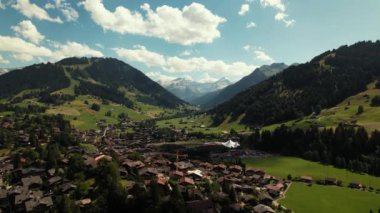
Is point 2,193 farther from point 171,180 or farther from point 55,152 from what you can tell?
point 171,180

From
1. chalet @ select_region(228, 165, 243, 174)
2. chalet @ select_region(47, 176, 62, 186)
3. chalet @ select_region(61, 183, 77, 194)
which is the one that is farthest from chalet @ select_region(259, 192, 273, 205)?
chalet @ select_region(47, 176, 62, 186)

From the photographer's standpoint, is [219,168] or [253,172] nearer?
[253,172]

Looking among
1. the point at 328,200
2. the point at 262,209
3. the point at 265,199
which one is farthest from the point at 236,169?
the point at 262,209

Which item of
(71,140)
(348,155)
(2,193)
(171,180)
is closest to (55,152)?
(2,193)

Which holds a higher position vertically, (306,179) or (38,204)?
(306,179)

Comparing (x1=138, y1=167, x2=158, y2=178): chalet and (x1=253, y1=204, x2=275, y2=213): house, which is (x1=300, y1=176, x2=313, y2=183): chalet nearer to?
(x1=253, y1=204, x2=275, y2=213): house

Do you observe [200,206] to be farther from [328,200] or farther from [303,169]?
[303,169]

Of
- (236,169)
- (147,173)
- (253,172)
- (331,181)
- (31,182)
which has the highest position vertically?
(147,173)
